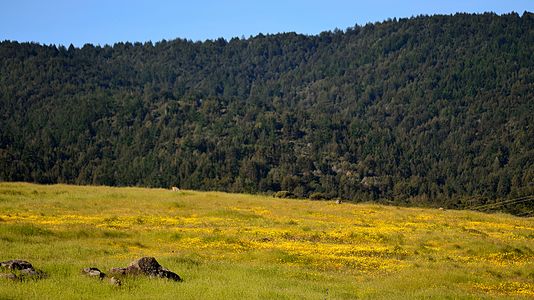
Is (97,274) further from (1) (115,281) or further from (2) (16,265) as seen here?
(2) (16,265)

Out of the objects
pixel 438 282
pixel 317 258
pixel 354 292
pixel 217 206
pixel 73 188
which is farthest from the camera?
pixel 73 188

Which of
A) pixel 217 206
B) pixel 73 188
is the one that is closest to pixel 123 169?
pixel 73 188

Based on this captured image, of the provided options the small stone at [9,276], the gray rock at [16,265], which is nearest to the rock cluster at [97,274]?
the gray rock at [16,265]

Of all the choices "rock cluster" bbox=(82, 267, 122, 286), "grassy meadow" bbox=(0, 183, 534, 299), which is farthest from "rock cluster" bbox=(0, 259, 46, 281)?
"rock cluster" bbox=(82, 267, 122, 286)

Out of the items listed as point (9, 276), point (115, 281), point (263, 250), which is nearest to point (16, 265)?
point (9, 276)

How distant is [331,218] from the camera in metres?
59.3

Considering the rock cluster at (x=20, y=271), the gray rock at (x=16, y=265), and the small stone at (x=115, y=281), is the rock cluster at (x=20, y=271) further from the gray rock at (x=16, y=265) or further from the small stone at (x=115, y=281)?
the small stone at (x=115, y=281)

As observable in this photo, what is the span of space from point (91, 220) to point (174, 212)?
11.2 meters

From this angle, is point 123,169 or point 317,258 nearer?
point 317,258

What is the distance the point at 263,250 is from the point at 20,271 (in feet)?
50.2

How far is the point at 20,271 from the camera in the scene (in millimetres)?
22688

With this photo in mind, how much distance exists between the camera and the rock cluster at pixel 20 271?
21938 mm

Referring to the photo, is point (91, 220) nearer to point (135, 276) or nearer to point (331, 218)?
point (331, 218)

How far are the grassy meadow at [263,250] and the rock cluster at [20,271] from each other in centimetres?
58
